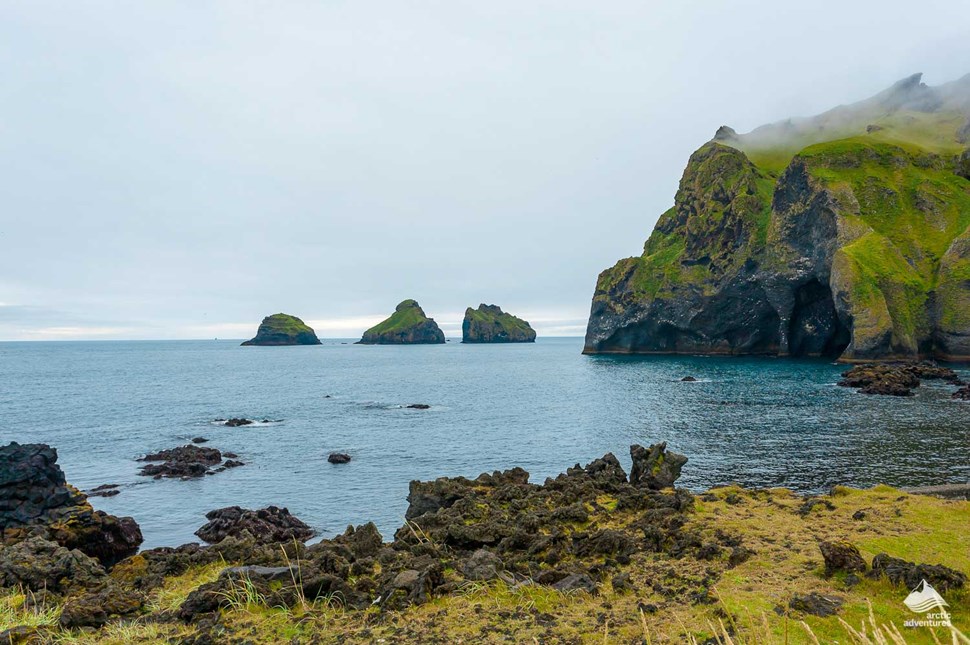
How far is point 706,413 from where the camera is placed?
5575cm

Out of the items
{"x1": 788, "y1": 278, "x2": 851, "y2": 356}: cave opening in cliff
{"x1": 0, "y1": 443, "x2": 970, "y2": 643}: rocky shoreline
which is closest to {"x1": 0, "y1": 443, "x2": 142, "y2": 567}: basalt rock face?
{"x1": 0, "y1": 443, "x2": 970, "y2": 643}: rocky shoreline

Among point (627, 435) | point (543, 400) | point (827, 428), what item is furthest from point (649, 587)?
point (543, 400)

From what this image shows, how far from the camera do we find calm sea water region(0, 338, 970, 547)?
3194 cm

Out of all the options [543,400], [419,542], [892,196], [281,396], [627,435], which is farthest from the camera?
[892,196]

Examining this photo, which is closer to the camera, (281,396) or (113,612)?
(113,612)

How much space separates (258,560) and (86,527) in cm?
1331

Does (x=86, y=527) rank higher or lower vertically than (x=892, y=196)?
lower

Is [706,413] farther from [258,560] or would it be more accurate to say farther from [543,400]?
[258,560]

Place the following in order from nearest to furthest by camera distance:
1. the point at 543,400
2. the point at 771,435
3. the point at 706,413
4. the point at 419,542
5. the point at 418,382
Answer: the point at 419,542 < the point at 771,435 < the point at 706,413 < the point at 543,400 < the point at 418,382

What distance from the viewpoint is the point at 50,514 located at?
25.3m

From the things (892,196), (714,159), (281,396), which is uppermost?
(714,159)

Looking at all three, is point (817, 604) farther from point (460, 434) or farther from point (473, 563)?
point (460, 434)

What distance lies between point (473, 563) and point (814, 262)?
125142 millimetres

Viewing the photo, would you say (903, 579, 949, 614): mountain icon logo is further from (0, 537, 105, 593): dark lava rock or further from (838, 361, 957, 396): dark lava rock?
(838, 361, 957, 396): dark lava rock
